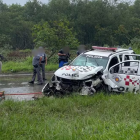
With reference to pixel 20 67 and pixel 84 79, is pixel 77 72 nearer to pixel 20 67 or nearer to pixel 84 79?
pixel 84 79

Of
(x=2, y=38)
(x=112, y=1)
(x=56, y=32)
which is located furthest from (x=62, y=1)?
(x=56, y=32)

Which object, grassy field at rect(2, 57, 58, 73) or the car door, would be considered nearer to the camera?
the car door

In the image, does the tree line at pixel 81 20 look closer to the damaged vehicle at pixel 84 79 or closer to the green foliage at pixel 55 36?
the green foliage at pixel 55 36

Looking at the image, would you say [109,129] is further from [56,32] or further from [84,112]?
[56,32]

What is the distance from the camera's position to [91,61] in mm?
10000

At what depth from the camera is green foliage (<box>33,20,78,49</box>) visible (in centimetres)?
1869

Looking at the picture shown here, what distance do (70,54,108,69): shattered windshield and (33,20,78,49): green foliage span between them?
836 cm

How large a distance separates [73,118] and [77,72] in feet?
8.19

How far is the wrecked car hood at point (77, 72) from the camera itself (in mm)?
8586

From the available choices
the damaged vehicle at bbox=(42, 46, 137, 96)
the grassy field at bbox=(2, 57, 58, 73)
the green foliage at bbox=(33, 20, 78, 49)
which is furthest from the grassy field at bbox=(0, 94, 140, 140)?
the green foliage at bbox=(33, 20, 78, 49)

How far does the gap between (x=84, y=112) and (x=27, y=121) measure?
1.78m

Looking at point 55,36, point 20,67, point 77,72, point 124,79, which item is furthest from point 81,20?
point 77,72

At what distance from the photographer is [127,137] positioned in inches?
180

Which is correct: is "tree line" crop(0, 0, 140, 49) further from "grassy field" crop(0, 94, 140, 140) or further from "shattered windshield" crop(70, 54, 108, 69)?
"grassy field" crop(0, 94, 140, 140)
